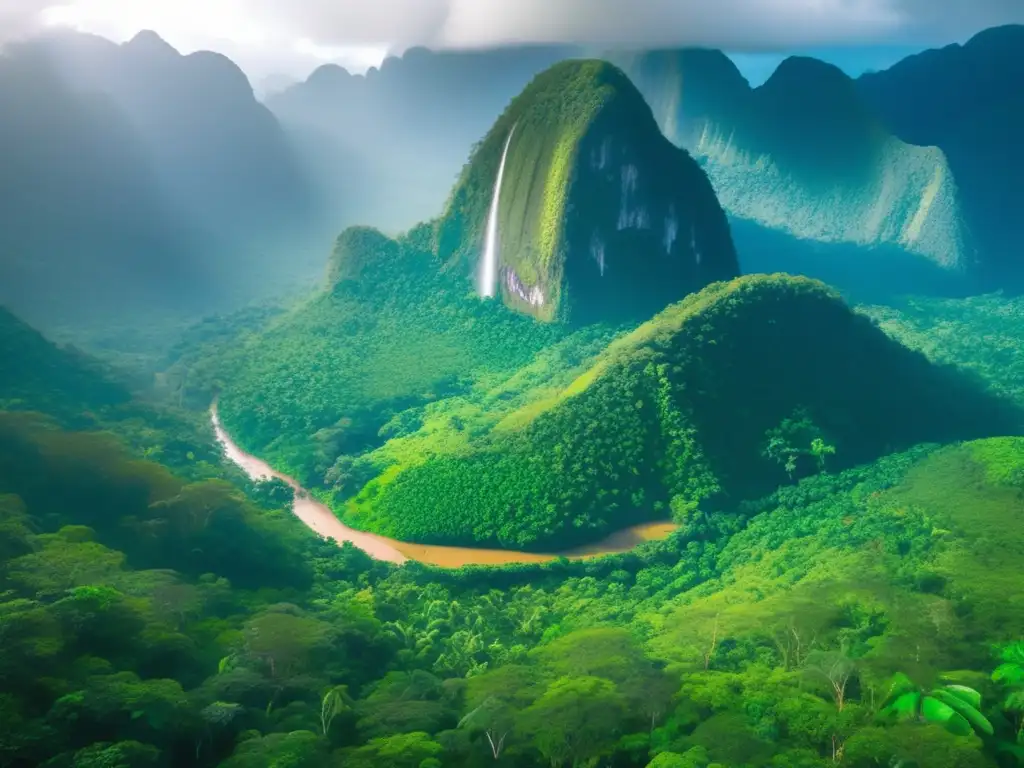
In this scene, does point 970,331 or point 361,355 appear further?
point 970,331

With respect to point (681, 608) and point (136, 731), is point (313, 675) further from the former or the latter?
point (681, 608)

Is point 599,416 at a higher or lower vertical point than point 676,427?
higher

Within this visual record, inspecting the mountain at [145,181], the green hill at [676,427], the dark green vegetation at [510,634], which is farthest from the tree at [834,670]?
the mountain at [145,181]

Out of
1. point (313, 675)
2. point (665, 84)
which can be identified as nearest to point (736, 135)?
point (665, 84)

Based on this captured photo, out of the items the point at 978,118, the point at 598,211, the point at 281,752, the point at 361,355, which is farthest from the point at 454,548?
the point at 978,118

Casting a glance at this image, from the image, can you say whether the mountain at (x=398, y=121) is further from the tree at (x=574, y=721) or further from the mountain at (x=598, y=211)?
the tree at (x=574, y=721)

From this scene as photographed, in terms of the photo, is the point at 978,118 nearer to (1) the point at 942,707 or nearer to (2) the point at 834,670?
(2) the point at 834,670
